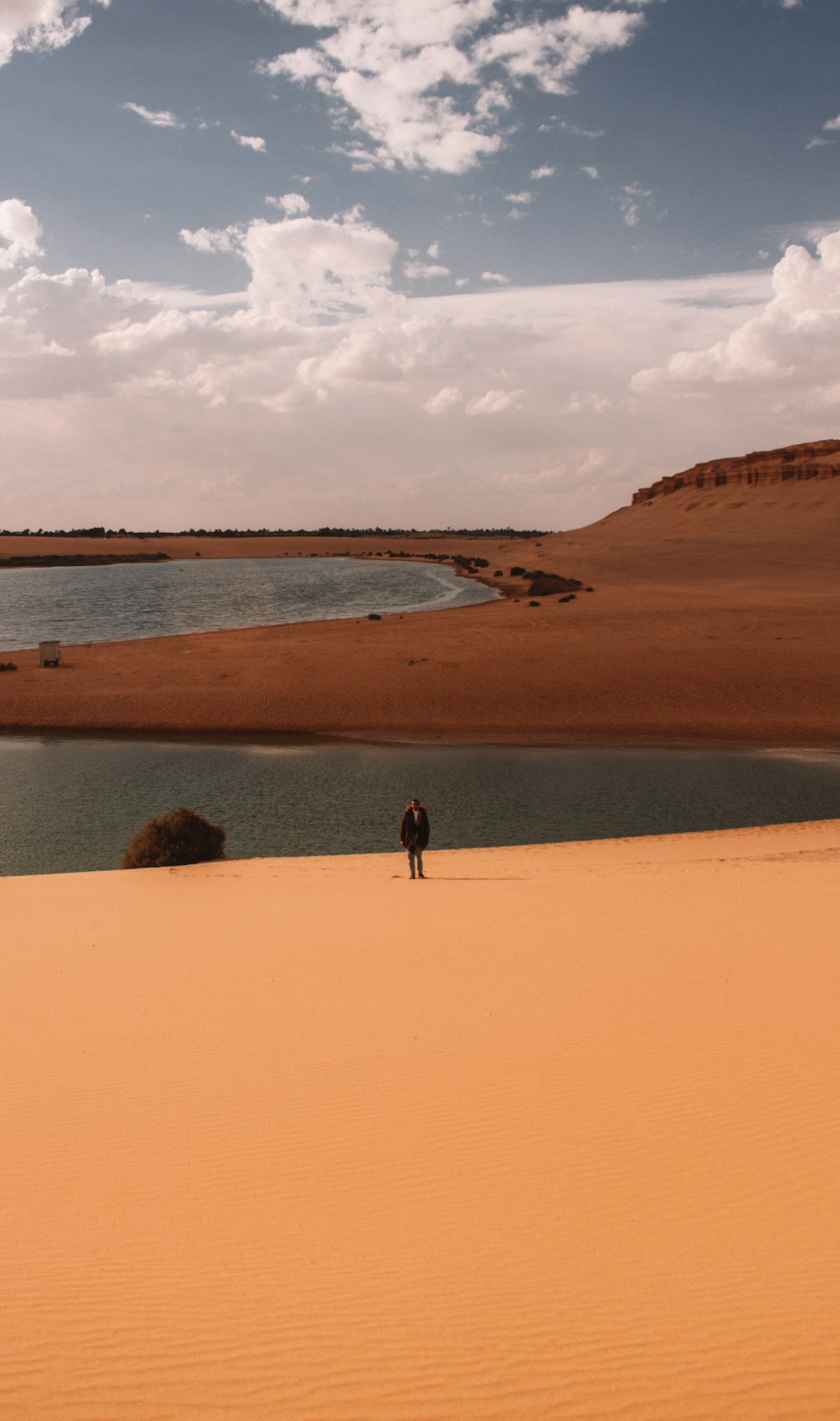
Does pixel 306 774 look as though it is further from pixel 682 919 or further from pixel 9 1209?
pixel 9 1209

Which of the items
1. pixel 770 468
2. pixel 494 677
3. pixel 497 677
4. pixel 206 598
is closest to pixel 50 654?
pixel 494 677

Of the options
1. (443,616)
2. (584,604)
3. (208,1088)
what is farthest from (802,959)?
(584,604)

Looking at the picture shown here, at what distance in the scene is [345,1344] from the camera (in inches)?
166

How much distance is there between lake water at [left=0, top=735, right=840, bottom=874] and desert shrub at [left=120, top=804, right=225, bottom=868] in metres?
1.26

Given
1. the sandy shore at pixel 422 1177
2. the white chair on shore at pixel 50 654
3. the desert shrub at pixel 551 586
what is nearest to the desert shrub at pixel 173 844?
the sandy shore at pixel 422 1177

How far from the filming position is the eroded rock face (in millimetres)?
135250

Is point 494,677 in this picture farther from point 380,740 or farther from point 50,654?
point 50,654

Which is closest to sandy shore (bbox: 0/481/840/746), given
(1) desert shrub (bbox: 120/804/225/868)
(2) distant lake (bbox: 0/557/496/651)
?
(1) desert shrub (bbox: 120/804/225/868)

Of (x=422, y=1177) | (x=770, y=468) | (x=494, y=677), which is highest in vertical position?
(x=770, y=468)

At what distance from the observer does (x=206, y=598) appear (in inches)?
3757

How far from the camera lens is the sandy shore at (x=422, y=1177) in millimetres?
4039

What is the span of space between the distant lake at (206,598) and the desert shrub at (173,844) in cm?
3990

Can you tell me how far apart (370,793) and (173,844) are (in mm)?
7278

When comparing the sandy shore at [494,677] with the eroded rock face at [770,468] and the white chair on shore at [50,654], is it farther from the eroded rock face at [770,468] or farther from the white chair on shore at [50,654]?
the eroded rock face at [770,468]
